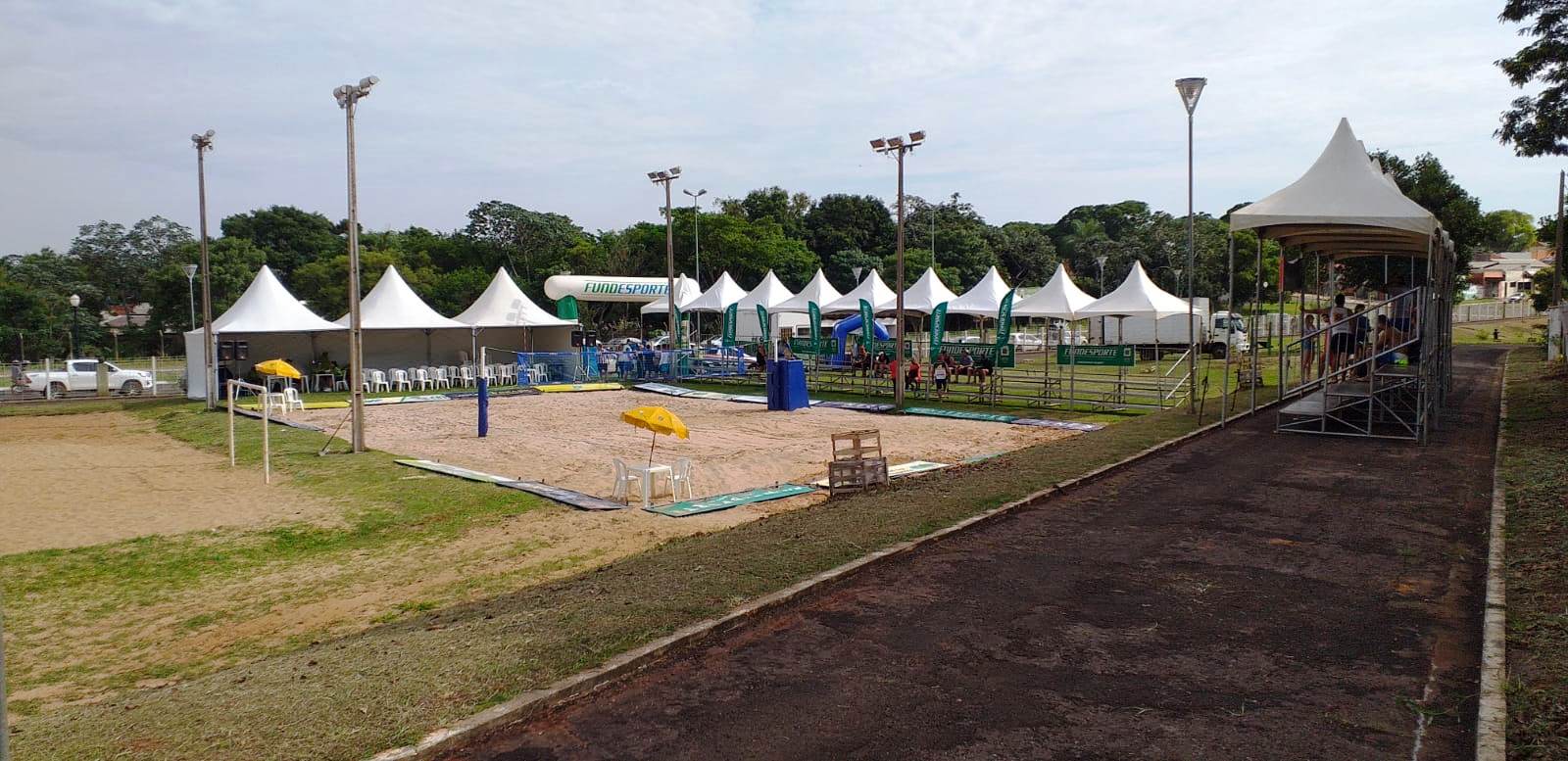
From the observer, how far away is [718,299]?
128ft

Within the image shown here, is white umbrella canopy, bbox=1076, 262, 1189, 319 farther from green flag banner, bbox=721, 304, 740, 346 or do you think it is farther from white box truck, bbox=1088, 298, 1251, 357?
white box truck, bbox=1088, 298, 1251, 357

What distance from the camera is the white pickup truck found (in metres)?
31.4

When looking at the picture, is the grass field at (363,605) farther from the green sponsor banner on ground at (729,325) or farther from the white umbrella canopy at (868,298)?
the white umbrella canopy at (868,298)

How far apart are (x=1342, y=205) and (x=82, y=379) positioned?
37.2 m

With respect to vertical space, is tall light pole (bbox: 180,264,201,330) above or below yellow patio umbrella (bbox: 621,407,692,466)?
above

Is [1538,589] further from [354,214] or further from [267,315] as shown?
[267,315]

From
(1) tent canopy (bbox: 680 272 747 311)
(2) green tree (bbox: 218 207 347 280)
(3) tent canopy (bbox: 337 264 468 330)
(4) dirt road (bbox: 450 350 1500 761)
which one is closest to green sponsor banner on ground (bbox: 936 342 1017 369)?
(4) dirt road (bbox: 450 350 1500 761)

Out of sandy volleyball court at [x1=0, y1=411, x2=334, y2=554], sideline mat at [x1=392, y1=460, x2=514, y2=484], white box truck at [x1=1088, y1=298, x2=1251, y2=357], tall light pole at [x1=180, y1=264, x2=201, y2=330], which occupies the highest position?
tall light pole at [x1=180, y1=264, x2=201, y2=330]

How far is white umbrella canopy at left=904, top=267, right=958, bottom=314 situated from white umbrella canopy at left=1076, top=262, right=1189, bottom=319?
5.79 meters

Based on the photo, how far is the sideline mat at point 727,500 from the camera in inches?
447

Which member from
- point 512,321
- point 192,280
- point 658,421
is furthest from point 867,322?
point 192,280

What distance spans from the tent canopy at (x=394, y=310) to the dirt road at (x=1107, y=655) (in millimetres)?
26981

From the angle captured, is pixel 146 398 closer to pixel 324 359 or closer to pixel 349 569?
pixel 324 359

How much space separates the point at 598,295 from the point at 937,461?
32603 mm
